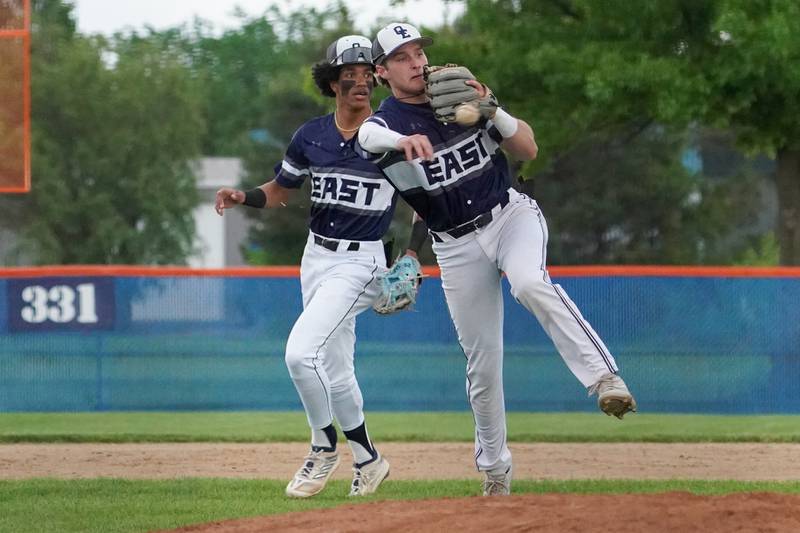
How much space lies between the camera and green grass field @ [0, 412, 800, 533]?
659 centimetres

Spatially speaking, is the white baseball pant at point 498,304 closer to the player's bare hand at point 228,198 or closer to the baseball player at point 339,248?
the baseball player at point 339,248

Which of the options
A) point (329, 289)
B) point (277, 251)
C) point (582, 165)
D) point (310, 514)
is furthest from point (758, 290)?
point (277, 251)

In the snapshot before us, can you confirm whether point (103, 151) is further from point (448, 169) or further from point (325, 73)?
point (448, 169)

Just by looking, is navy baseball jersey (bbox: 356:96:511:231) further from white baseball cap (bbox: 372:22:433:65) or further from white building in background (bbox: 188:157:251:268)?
white building in background (bbox: 188:157:251:268)

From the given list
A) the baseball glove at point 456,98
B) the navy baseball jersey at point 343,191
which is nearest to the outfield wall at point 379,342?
the navy baseball jersey at point 343,191

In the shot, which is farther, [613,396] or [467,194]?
[467,194]

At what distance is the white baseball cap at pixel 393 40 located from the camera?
6375 millimetres

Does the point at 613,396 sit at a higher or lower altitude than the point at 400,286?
lower

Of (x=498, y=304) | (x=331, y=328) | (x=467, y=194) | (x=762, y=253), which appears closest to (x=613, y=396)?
(x=498, y=304)

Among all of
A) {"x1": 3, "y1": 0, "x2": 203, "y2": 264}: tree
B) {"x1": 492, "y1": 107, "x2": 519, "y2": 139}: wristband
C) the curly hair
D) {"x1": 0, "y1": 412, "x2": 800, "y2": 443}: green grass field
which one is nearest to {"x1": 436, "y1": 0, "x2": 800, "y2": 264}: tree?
{"x1": 0, "y1": 412, "x2": 800, "y2": 443}: green grass field

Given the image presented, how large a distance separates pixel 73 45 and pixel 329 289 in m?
30.4

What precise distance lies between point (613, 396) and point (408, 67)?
1.79 m

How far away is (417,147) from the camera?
19.0 feet

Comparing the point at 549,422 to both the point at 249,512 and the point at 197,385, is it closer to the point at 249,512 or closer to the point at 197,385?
the point at 197,385
